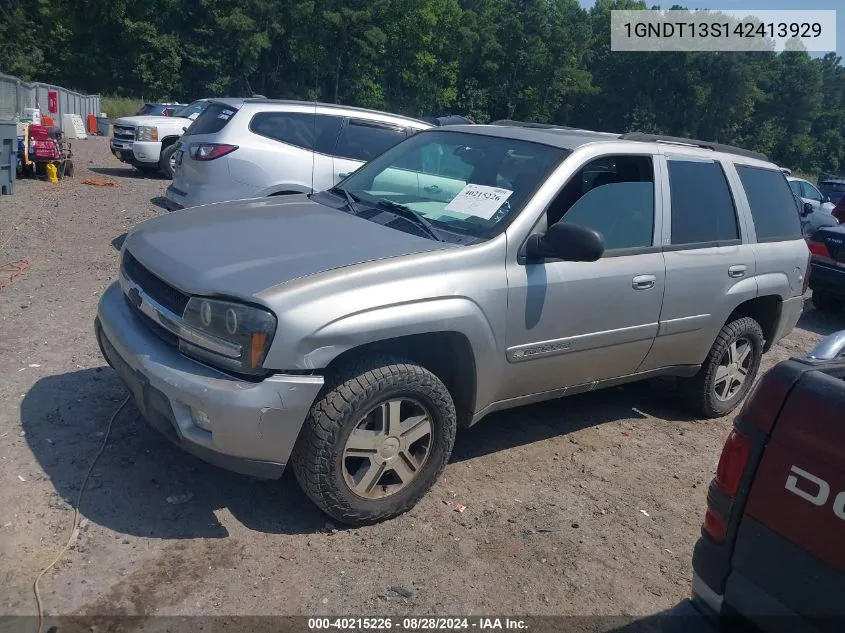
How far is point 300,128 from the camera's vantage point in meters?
8.45

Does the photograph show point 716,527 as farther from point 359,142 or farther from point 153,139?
point 153,139

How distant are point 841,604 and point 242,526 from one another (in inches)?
100

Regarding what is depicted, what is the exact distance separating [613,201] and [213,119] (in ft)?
18.4

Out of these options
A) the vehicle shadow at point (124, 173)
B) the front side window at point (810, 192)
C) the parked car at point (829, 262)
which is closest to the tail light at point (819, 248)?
the parked car at point (829, 262)

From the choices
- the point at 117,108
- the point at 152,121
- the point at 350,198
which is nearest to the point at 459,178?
the point at 350,198

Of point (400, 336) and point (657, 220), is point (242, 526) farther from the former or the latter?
point (657, 220)

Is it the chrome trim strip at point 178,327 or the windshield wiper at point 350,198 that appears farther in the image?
the windshield wiper at point 350,198

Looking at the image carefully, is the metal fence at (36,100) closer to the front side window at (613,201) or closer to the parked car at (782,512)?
the front side window at (613,201)

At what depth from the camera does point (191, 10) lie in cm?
5291

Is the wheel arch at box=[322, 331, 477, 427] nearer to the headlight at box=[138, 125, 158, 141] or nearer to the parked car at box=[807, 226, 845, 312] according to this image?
the parked car at box=[807, 226, 845, 312]

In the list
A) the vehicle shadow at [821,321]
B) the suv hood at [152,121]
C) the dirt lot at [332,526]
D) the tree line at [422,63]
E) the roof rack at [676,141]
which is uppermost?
the tree line at [422,63]

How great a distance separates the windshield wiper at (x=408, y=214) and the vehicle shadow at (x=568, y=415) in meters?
1.39

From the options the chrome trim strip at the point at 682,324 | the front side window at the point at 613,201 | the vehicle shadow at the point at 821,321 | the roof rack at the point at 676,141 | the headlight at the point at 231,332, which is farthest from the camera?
the vehicle shadow at the point at 821,321

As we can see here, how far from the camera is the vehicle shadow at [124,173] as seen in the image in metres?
17.0
